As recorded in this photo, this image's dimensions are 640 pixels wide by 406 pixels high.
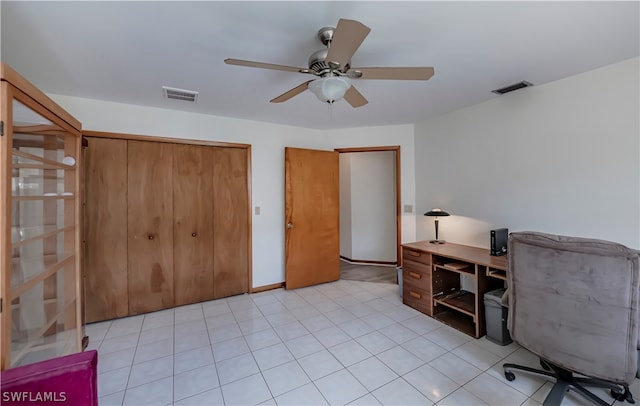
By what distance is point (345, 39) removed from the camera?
1.24 meters

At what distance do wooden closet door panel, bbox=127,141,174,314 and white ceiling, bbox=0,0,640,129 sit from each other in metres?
0.66

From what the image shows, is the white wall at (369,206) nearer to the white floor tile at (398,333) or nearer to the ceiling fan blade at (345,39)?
the white floor tile at (398,333)

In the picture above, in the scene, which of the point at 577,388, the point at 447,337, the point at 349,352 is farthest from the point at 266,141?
the point at 577,388

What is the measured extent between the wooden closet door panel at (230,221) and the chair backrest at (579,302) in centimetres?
286

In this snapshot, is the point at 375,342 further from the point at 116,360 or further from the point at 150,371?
the point at 116,360

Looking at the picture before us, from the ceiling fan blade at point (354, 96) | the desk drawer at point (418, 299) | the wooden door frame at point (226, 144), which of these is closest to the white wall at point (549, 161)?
the desk drawer at point (418, 299)

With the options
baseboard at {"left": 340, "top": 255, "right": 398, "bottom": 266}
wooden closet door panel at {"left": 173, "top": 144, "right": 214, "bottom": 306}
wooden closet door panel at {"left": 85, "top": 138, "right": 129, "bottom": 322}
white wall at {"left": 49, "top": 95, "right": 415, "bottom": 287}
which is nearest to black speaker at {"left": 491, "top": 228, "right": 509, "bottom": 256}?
white wall at {"left": 49, "top": 95, "right": 415, "bottom": 287}

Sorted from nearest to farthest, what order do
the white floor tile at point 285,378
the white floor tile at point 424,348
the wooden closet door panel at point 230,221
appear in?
the white floor tile at point 285,378 → the white floor tile at point 424,348 → the wooden closet door panel at point 230,221

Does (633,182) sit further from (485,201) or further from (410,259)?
(410,259)

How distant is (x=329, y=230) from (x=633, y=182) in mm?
2934

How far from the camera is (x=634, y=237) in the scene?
192cm

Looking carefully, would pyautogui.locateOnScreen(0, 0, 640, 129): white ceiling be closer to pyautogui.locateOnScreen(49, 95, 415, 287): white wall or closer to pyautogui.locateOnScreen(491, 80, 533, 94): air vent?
pyautogui.locateOnScreen(491, 80, 533, 94): air vent

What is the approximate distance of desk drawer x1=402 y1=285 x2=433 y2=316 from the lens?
2785 millimetres

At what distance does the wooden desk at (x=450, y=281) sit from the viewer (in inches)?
93.8
